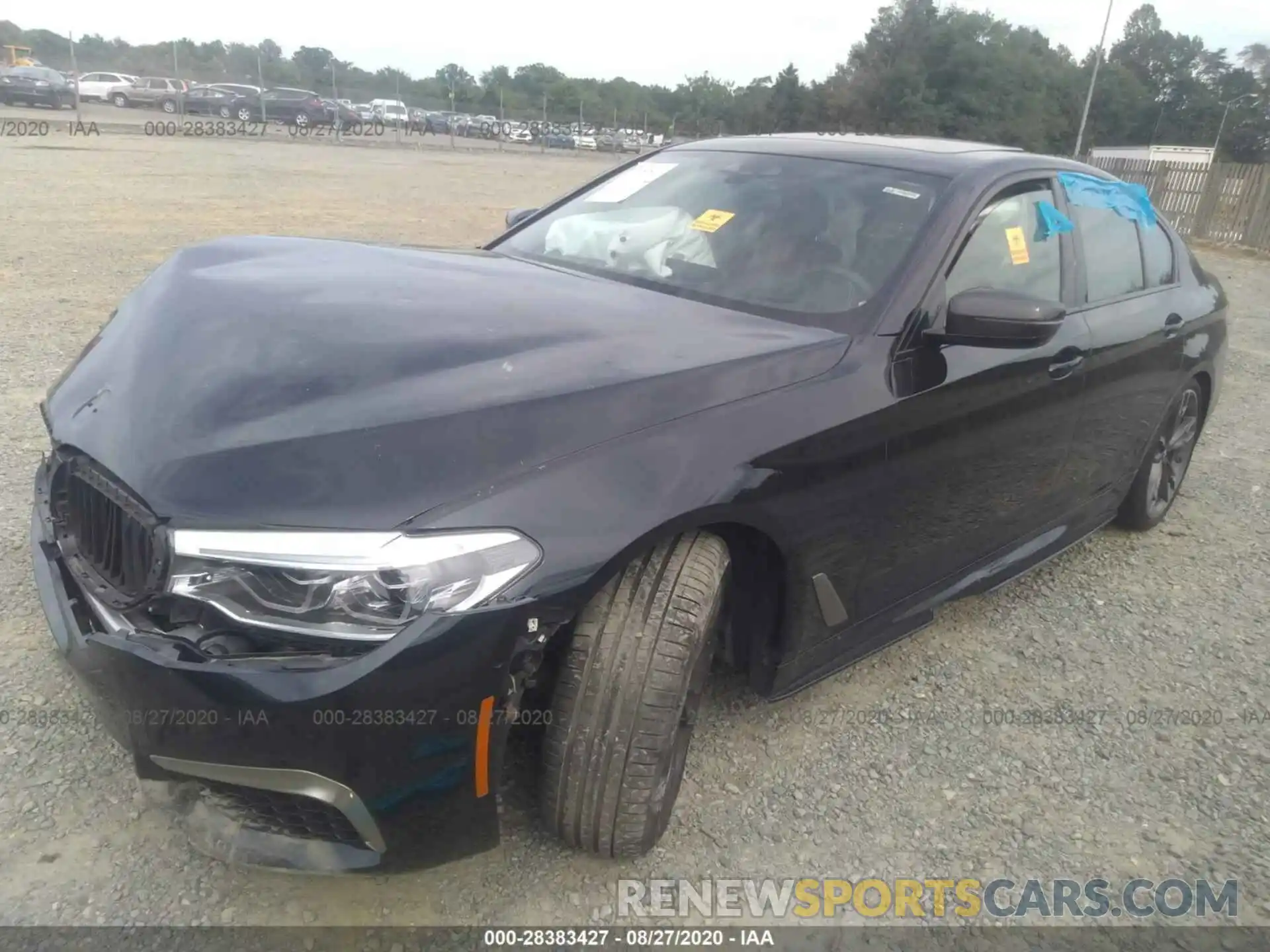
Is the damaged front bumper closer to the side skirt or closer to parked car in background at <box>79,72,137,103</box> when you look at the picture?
the side skirt

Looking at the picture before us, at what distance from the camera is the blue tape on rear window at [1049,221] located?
125 inches

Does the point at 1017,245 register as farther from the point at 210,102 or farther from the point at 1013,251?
the point at 210,102

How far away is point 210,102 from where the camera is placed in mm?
37406

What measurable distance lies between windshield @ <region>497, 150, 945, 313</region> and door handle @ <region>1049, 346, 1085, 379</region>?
2.31ft

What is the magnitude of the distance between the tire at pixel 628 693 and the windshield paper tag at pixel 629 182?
182cm

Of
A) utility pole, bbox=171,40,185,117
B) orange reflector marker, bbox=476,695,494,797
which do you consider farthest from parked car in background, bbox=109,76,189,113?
orange reflector marker, bbox=476,695,494,797

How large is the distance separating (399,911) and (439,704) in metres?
0.63

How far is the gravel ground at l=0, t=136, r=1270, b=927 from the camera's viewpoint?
202cm

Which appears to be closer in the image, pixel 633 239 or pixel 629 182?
pixel 633 239

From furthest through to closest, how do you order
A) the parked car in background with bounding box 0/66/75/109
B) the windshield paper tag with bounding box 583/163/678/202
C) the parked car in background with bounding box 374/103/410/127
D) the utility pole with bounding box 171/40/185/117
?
the parked car in background with bounding box 374/103/410/127
the utility pole with bounding box 171/40/185/117
the parked car in background with bounding box 0/66/75/109
the windshield paper tag with bounding box 583/163/678/202

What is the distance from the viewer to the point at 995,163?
3033 mm

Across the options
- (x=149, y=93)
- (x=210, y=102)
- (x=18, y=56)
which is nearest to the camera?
(x=210, y=102)

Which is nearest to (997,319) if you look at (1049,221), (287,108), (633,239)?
(1049,221)

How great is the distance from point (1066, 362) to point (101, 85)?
4859 centimetres
